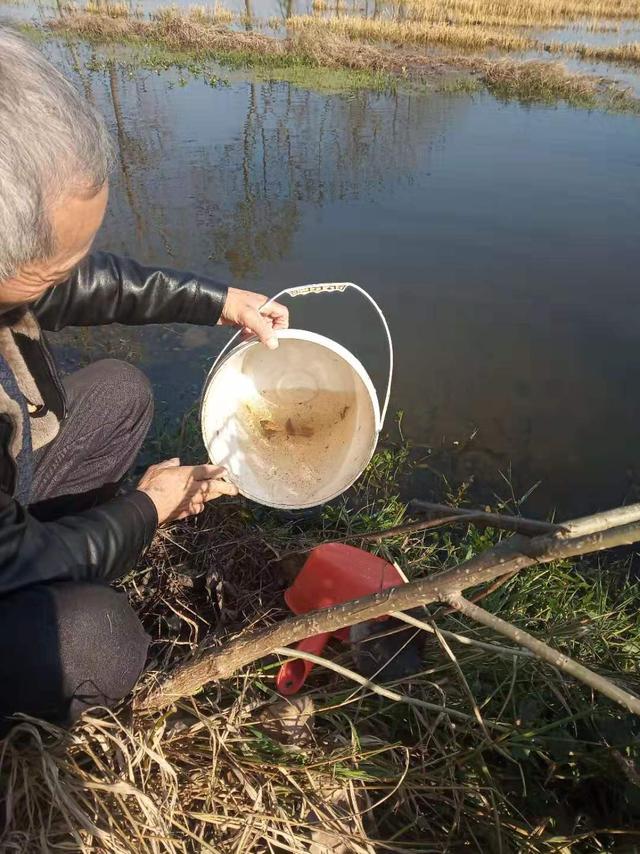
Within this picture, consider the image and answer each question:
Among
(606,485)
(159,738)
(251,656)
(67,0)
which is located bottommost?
(606,485)

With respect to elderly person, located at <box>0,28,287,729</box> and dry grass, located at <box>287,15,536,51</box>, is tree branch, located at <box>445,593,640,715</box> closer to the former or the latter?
elderly person, located at <box>0,28,287,729</box>

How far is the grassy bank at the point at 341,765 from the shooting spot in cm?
108

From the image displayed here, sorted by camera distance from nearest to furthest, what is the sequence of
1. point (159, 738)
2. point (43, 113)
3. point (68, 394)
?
point (43, 113) → point (159, 738) → point (68, 394)

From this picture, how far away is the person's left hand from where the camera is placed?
1.78 metres

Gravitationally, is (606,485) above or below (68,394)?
below

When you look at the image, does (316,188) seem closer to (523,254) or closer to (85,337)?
(523,254)

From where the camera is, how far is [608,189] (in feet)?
17.7

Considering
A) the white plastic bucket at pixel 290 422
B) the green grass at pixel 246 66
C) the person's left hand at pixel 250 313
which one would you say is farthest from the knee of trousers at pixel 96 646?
the green grass at pixel 246 66

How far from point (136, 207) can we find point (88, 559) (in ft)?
13.7

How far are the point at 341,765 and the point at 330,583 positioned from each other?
16.7 inches

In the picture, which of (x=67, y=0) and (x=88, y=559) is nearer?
(x=88, y=559)

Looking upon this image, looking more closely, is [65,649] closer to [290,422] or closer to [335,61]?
[290,422]

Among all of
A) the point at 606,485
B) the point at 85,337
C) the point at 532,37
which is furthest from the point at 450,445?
the point at 532,37

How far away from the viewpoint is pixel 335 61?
10250mm
